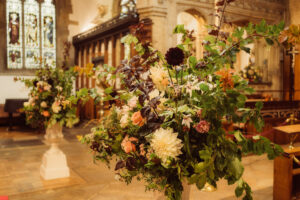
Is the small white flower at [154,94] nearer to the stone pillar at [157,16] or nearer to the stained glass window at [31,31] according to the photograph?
the stone pillar at [157,16]

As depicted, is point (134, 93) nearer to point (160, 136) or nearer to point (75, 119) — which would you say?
point (160, 136)

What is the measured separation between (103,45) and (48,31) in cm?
340

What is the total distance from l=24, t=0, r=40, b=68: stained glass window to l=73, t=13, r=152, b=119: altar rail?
1393 mm

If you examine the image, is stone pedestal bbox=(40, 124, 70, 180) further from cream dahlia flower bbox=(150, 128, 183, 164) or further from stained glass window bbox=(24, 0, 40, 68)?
stained glass window bbox=(24, 0, 40, 68)

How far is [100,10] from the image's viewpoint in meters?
11.9

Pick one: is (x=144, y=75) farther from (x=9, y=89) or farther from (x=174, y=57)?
(x=9, y=89)

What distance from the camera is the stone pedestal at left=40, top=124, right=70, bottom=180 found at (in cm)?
397

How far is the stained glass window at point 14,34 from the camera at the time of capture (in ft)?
36.3

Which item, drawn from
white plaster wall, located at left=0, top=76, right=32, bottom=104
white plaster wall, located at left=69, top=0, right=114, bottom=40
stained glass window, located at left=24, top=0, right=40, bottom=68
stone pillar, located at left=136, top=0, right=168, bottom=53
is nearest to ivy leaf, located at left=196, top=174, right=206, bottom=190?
stone pillar, located at left=136, top=0, right=168, bottom=53

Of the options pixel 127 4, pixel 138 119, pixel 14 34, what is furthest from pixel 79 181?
pixel 127 4

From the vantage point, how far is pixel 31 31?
11531 mm

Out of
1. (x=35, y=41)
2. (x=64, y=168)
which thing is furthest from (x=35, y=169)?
(x=35, y=41)

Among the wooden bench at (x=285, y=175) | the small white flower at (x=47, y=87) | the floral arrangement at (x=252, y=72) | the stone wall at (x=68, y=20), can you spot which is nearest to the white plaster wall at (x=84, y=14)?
the stone wall at (x=68, y=20)

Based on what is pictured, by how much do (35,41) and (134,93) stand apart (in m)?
11.3
